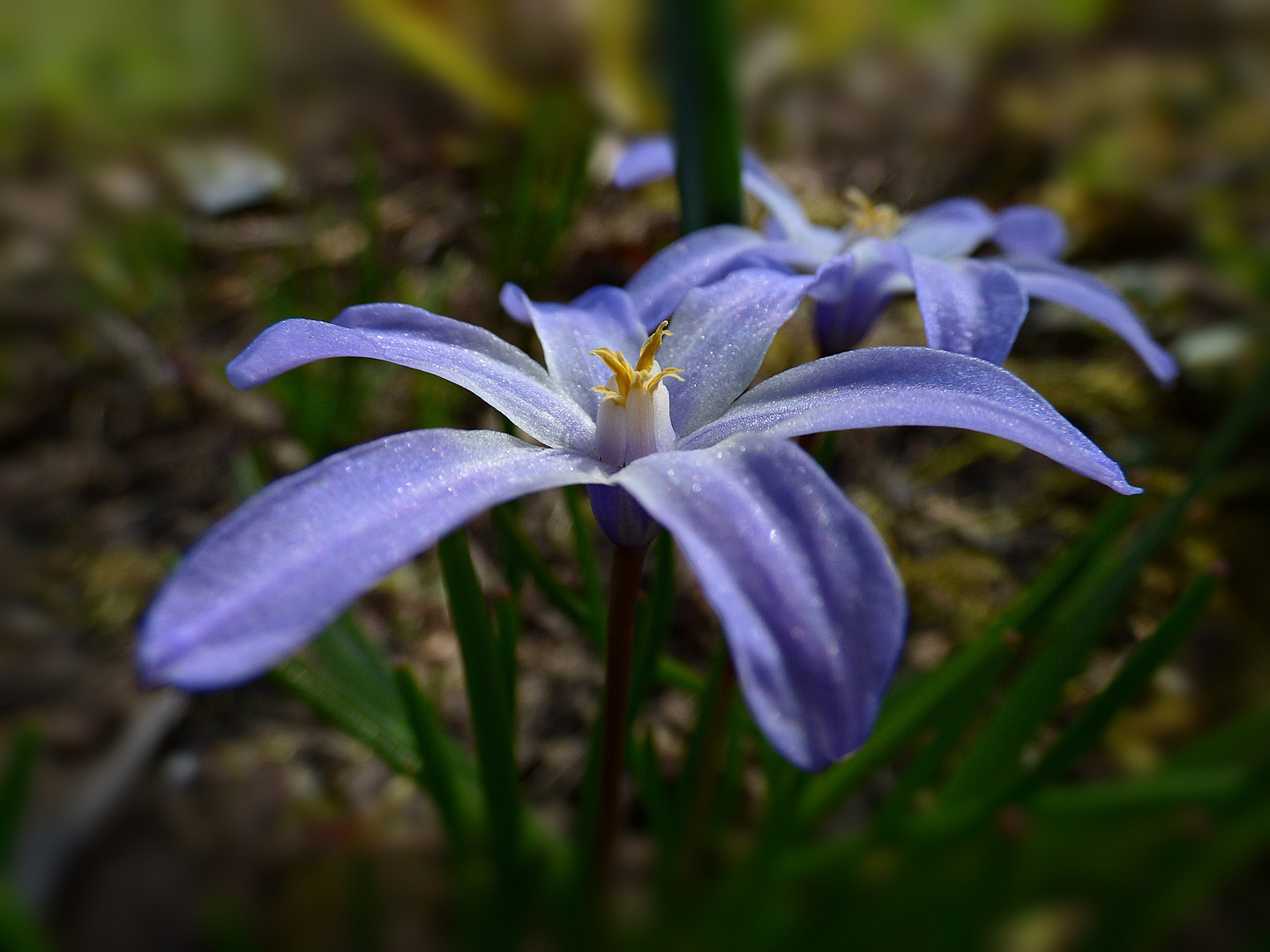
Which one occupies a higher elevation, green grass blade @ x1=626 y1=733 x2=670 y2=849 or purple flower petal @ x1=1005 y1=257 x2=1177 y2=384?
purple flower petal @ x1=1005 y1=257 x2=1177 y2=384

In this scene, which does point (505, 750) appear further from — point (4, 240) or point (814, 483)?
point (4, 240)

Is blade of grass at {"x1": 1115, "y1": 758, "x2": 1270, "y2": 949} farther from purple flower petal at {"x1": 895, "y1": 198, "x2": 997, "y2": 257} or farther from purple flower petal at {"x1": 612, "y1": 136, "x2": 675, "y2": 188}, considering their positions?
purple flower petal at {"x1": 612, "y1": 136, "x2": 675, "y2": 188}

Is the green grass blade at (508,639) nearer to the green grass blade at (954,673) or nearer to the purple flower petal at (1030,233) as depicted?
the green grass blade at (954,673)

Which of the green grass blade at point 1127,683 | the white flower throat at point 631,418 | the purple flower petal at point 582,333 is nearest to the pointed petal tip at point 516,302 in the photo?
the purple flower petal at point 582,333

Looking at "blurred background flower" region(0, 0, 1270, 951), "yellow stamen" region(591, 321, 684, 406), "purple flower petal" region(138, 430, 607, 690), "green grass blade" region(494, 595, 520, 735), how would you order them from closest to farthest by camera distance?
"purple flower petal" region(138, 430, 607, 690) < "yellow stamen" region(591, 321, 684, 406) < "green grass blade" region(494, 595, 520, 735) < "blurred background flower" region(0, 0, 1270, 951)

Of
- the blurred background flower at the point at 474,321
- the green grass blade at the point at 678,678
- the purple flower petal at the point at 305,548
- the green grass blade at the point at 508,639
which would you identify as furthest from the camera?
the blurred background flower at the point at 474,321

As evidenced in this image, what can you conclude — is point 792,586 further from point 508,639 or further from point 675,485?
point 508,639

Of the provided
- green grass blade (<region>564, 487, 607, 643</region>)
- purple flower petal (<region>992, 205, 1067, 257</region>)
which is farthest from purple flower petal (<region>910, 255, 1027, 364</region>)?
green grass blade (<region>564, 487, 607, 643</region>)
